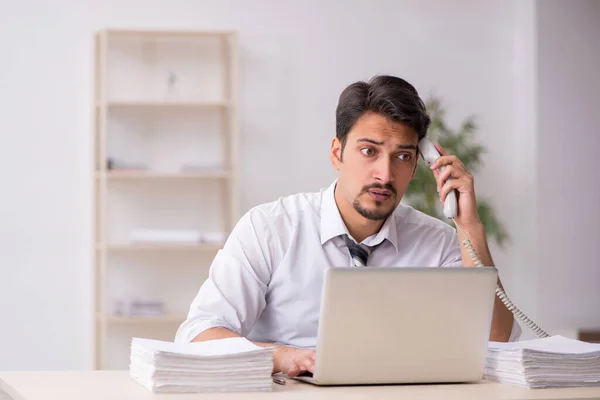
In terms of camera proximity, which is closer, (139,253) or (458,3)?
(139,253)

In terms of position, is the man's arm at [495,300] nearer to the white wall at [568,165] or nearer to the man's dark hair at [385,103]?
the man's dark hair at [385,103]

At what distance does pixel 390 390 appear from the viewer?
5.23ft

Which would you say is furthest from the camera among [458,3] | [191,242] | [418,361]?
[458,3]

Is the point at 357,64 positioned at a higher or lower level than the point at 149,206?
higher

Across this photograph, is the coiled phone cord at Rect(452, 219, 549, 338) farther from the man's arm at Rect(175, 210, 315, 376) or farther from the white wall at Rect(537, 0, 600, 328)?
the white wall at Rect(537, 0, 600, 328)

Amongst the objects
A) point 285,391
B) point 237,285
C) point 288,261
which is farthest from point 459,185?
point 285,391

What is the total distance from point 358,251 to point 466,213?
298mm

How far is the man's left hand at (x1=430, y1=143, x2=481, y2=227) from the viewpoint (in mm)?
2242

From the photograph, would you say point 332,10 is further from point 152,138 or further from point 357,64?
point 152,138

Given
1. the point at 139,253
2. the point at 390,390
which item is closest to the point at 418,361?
the point at 390,390

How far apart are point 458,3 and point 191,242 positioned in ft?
6.92

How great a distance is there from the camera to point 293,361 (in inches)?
70.1

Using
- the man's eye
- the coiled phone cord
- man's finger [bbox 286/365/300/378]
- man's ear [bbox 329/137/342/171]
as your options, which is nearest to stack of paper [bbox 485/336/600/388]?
the coiled phone cord

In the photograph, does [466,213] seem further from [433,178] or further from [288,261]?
[433,178]
